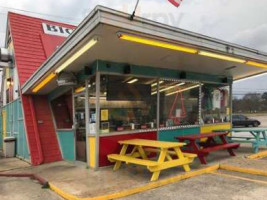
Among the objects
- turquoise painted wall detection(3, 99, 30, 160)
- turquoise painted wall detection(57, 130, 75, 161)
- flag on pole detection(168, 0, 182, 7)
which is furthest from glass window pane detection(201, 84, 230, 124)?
turquoise painted wall detection(3, 99, 30, 160)

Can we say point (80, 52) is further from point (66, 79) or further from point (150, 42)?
point (66, 79)

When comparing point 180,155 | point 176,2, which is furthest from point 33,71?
point 176,2

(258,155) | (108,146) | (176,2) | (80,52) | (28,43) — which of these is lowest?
(258,155)

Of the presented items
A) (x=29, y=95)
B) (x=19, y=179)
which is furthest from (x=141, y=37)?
(x=29, y=95)

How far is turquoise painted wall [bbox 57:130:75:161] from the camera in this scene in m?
8.47

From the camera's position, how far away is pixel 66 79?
24.2 ft

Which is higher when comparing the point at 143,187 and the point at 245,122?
the point at 245,122

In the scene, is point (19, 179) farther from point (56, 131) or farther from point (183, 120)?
point (183, 120)

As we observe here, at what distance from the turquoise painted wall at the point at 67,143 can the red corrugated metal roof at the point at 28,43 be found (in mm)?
2401

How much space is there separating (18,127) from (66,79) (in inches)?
183

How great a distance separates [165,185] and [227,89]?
20.3ft

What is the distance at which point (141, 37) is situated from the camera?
5.04 meters

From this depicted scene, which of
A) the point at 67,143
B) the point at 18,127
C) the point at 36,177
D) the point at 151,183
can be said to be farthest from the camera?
the point at 18,127

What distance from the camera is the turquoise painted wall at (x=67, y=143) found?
27.8 ft
